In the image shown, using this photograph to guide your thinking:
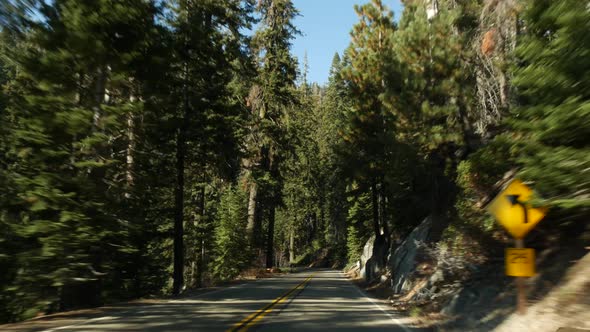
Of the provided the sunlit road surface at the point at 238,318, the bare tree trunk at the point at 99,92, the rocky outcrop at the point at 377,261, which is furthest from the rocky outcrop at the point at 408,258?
the bare tree trunk at the point at 99,92

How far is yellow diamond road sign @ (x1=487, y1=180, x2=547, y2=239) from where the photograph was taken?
758cm

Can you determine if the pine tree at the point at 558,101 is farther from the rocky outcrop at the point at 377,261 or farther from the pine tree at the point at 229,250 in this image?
the pine tree at the point at 229,250

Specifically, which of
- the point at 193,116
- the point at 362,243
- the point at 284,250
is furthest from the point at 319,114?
the point at 193,116

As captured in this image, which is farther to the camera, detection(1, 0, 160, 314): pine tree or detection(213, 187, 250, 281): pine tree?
detection(213, 187, 250, 281): pine tree

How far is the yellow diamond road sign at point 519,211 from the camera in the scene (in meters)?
7.58

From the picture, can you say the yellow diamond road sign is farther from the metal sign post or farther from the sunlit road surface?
the sunlit road surface

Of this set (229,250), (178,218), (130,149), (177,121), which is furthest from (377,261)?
(130,149)

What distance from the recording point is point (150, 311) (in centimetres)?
1223

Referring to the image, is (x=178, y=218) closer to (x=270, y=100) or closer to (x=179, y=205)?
(x=179, y=205)

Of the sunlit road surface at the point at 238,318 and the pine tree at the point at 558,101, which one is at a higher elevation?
the pine tree at the point at 558,101

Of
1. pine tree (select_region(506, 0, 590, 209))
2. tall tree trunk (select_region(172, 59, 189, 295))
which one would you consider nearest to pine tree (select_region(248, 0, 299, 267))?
tall tree trunk (select_region(172, 59, 189, 295))

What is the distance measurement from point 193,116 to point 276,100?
49.2 ft

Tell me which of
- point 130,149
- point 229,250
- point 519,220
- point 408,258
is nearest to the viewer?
point 519,220

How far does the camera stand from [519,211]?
7.64 meters
